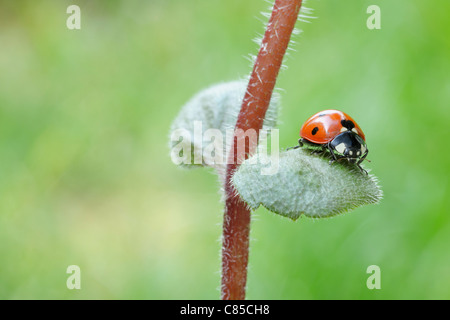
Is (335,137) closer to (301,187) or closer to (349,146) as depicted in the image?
(349,146)

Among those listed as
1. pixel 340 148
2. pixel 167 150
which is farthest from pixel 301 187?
pixel 167 150

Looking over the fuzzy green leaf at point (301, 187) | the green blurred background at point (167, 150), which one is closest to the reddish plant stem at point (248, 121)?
the fuzzy green leaf at point (301, 187)

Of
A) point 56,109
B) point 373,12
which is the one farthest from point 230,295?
point 56,109

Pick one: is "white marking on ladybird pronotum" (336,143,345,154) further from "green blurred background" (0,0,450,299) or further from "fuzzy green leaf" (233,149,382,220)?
"green blurred background" (0,0,450,299)

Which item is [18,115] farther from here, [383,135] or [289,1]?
[289,1]

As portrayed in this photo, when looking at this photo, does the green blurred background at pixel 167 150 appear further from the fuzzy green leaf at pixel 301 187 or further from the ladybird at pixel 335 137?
the fuzzy green leaf at pixel 301 187
